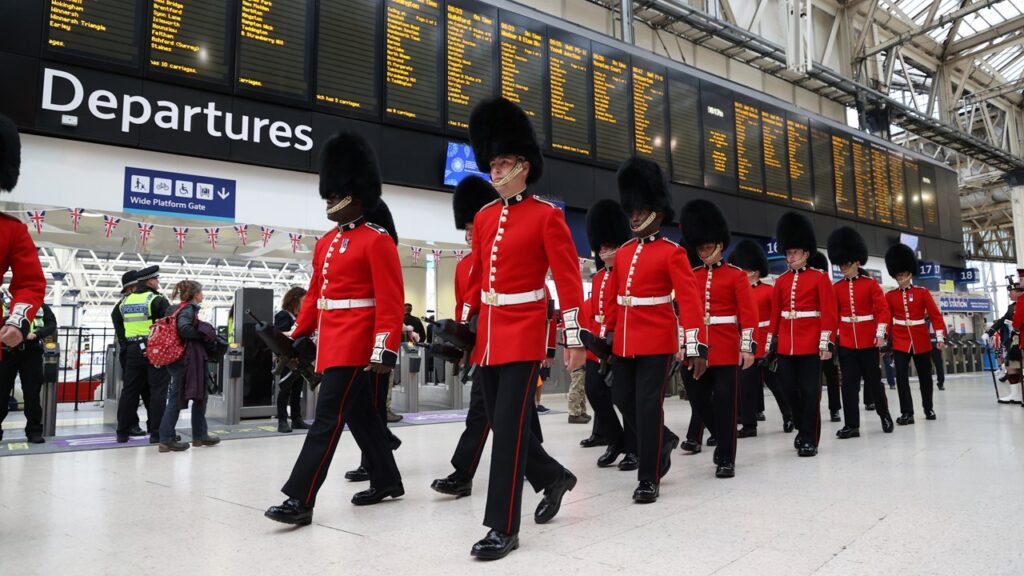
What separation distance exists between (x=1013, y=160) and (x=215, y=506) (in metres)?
22.7

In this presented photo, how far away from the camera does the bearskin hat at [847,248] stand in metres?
6.29

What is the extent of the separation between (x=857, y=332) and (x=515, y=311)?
4384 mm

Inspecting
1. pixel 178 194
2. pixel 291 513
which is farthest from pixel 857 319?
pixel 178 194

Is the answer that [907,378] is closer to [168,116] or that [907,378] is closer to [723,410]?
[723,410]

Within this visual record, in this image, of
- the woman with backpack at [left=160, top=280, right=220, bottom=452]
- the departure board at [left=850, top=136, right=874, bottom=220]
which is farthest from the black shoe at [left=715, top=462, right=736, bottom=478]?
the departure board at [left=850, top=136, right=874, bottom=220]

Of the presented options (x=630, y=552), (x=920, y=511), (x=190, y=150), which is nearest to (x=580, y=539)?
(x=630, y=552)

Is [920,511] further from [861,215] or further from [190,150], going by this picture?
[861,215]

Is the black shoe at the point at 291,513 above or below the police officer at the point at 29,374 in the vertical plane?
below

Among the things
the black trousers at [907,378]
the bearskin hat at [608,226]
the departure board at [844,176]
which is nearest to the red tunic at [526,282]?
the bearskin hat at [608,226]

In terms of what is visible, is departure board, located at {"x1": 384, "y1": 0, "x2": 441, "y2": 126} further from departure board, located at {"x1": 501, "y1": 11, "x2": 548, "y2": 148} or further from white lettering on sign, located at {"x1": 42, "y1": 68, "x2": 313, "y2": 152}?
white lettering on sign, located at {"x1": 42, "y1": 68, "x2": 313, "y2": 152}

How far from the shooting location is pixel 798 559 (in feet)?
7.56

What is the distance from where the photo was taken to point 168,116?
6902 millimetres

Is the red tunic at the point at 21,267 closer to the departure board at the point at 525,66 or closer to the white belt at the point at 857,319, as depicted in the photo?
the white belt at the point at 857,319

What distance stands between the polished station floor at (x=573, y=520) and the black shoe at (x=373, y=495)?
0.05m
